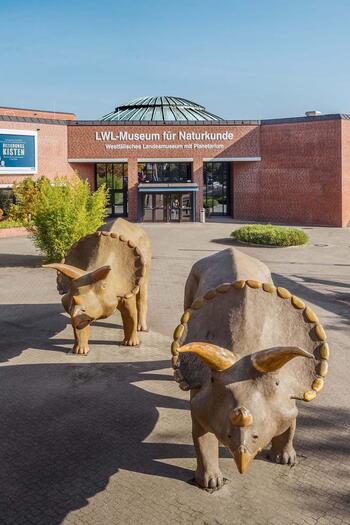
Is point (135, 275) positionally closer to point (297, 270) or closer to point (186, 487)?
point (186, 487)

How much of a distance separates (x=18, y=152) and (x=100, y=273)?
26.1 m

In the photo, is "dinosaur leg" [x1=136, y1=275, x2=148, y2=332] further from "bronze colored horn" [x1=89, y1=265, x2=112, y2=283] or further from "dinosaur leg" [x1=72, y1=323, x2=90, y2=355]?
"bronze colored horn" [x1=89, y1=265, x2=112, y2=283]

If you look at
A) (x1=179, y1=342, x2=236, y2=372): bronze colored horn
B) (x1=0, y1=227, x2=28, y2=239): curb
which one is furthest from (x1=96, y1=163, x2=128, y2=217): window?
(x1=179, y1=342, x2=236, y2=372): bronze colored horn

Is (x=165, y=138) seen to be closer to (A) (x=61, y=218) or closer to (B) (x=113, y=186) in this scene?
(B) (x=113, y=186)

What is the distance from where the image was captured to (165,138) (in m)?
36.4

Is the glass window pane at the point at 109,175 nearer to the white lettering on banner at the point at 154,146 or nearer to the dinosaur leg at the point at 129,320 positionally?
the white lettering on banner at the point at 154,146

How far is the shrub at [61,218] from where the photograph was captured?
19641 millimetres

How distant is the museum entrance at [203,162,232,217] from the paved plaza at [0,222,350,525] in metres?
27.7

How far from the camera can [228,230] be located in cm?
3219

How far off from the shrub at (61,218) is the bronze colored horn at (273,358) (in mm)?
15779

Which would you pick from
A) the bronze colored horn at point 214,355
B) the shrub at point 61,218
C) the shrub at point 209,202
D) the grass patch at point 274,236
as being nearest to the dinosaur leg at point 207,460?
the bronze colored horn at point 214,355

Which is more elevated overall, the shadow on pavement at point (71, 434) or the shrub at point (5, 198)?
the shrub at point (5, 198)

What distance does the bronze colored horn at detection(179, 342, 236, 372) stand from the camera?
452cm

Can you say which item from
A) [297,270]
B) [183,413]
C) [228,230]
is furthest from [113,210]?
[183,413]
